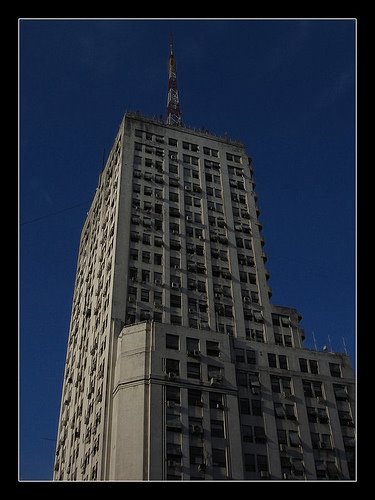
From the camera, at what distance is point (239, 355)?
54875 mm

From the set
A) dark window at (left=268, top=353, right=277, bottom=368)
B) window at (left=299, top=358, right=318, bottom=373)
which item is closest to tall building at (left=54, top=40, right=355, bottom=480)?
window at (left=299, top=358, right=318, bottom=373)

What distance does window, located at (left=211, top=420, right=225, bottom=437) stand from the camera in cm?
4819

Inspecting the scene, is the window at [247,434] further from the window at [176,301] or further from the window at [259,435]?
the window at [176,301]

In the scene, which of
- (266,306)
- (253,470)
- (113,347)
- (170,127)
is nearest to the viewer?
(253,470)

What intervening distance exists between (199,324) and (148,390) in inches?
470

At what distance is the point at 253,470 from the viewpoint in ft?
157

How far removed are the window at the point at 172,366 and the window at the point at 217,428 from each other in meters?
5.05

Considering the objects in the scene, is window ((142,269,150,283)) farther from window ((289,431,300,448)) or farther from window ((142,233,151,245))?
window ((289,431,300,448))

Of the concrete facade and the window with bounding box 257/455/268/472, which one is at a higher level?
the concrete facade

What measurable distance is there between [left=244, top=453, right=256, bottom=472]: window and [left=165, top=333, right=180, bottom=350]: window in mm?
10610

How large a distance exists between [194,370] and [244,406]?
209 inches
